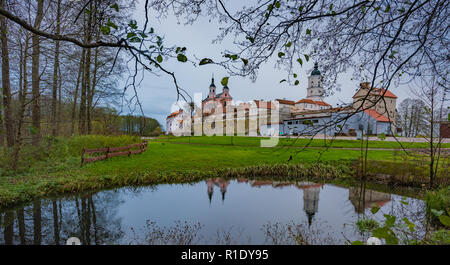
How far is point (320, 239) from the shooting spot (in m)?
4.88

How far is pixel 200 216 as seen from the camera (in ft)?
20.7

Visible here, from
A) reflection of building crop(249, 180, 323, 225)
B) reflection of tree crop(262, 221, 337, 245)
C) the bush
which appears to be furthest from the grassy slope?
the bush

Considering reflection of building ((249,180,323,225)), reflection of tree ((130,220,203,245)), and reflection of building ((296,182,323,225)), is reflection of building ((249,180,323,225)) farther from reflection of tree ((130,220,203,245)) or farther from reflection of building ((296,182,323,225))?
reflection of tree ((130,220,203,245))

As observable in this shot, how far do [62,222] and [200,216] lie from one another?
392 centimetres

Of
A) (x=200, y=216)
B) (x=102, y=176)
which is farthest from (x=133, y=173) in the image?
(x=200, y=216)

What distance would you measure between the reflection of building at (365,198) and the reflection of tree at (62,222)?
28.3 ft

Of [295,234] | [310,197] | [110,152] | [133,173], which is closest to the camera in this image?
[295,234]

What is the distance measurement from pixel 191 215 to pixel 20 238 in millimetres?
4197

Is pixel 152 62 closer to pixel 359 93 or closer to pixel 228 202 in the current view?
pixel 359 93

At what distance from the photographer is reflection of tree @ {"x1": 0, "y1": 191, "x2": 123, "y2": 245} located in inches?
179

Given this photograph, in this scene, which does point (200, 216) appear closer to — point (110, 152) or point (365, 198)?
point (365, 198)

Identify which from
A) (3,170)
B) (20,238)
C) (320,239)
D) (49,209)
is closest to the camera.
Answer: (20,238)

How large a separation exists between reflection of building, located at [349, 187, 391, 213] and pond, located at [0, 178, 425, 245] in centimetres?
3
